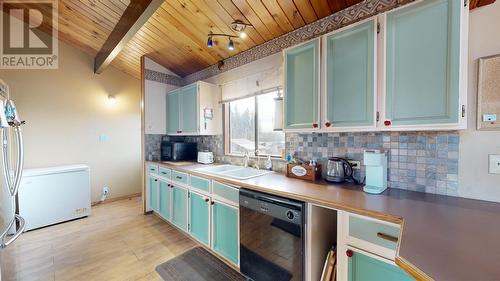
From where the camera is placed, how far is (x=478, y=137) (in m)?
1.23

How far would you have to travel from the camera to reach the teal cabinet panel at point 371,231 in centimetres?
104

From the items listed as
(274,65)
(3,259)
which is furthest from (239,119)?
(3,259)

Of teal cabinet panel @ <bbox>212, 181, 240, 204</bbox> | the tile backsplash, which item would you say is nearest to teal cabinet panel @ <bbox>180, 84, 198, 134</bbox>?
teal cabinet panel @ <bbox>212, 181, 240, 204</bbox>

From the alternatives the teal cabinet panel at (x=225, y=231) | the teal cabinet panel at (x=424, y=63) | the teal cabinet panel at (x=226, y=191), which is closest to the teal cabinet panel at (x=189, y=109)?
the teal cabinet panel at (x=226, y=191)

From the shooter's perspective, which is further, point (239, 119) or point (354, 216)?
point (239, 119)

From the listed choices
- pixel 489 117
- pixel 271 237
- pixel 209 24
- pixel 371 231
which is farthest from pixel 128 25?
pixel 489 117

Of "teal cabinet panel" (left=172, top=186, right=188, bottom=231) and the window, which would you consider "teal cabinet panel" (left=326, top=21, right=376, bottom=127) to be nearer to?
the window

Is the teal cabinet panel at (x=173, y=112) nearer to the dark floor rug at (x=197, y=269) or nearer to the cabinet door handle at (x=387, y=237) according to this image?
the dark floor rug at (x=197, y=269)

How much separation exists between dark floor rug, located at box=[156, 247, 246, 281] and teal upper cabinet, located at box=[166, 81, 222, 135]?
155 cm

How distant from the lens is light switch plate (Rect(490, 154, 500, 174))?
1.18 meters

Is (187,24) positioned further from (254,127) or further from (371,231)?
(371,231)

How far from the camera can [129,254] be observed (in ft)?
7.40

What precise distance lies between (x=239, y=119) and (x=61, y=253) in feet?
8.48

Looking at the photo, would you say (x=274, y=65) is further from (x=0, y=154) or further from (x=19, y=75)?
(x=19, y=75)
